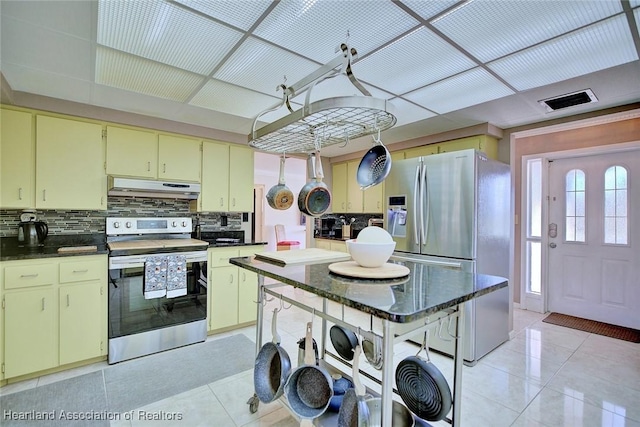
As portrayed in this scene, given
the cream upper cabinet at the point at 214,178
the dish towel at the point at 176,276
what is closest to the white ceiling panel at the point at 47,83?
the cream upper cabinet at the point at 214,178

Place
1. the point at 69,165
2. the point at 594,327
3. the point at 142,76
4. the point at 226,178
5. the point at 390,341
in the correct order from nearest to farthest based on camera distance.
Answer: the point at 390,341 → the point at 142,76 → the point at 69,165 → the point at 594,327 → the point at 226,178

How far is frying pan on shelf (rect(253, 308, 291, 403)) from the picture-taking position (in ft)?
5.55

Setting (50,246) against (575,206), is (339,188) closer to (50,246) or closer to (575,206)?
(575,206)

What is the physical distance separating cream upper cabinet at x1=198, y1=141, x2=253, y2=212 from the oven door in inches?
26.3

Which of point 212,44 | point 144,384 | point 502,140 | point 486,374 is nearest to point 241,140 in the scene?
point 212,44

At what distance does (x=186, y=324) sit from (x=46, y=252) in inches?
50.2

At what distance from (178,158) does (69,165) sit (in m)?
0.90

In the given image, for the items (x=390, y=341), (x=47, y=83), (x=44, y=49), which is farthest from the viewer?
(x=47, y=83)

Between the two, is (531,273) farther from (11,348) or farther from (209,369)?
(11,348)

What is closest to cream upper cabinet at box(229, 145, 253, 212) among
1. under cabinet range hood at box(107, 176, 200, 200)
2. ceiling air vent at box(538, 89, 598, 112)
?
under cabinet range hood at box(107, 176, 200, 200)

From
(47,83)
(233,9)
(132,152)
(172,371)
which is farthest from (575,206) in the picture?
(47,83)

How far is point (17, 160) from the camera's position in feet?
7.93

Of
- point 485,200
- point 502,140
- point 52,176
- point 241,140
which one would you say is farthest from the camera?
point 241,140

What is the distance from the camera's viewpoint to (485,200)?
2746 mm
